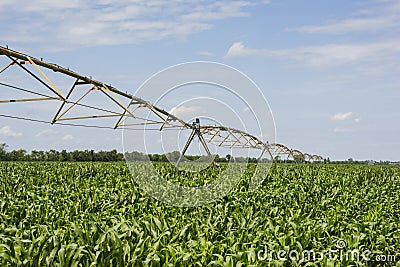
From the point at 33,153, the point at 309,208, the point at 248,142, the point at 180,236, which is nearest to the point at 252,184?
the point at 309,208

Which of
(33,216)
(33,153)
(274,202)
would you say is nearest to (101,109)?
(33,216)

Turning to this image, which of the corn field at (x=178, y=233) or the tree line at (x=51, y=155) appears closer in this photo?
the corn field at (x=178, y=233)

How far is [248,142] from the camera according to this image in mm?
29188

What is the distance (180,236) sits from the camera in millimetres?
6297

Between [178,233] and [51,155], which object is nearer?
[178,233]

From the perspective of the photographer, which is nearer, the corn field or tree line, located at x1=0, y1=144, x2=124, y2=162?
the corn field

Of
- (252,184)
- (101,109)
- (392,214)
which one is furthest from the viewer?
(252,184)

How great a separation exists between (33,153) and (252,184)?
4572cm

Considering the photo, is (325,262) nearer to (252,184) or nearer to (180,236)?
(180,236)

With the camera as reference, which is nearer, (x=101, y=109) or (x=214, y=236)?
(x=214, y=236)

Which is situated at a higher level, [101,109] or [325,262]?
[101,109]

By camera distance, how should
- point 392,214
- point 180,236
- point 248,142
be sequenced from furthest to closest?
point 248,142, point 392,214, point 180,236

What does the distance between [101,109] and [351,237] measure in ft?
21.5

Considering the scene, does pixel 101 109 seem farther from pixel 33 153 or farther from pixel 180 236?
pixel 33 153
